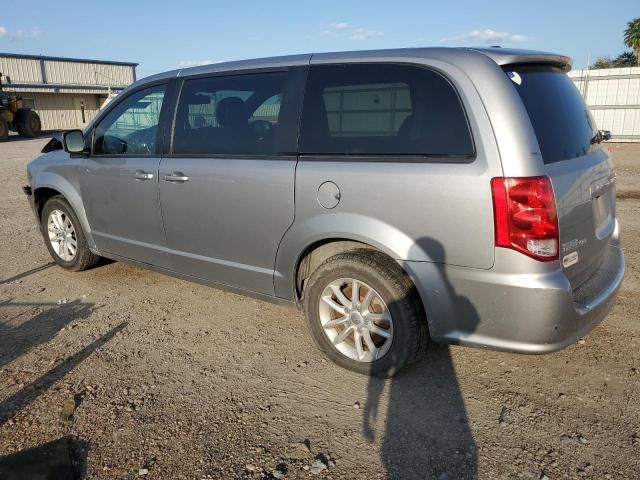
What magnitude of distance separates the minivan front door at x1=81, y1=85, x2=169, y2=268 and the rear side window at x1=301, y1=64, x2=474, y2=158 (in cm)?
153

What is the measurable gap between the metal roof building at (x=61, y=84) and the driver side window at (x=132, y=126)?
120 ft

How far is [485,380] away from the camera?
3.26 meters

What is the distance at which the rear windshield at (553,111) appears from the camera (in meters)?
2.78

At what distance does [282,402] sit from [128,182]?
233 cm

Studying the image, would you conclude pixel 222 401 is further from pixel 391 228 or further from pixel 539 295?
pixel 539 295

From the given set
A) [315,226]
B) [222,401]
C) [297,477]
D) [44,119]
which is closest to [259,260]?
[315,226]

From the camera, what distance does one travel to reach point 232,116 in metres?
3.79

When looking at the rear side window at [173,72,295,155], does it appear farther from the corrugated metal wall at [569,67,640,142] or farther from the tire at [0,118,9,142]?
the tire at [0,118,9,142]

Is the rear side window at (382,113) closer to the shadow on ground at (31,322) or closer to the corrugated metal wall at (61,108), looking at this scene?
the shadow on ground at (31,322)

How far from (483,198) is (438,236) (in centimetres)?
31

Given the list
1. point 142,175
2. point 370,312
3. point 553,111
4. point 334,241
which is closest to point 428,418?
point 370,312

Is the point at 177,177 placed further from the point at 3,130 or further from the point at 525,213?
the point at 3,130

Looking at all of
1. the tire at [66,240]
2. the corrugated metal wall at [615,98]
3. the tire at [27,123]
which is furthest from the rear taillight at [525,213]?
the tire at [27,123]

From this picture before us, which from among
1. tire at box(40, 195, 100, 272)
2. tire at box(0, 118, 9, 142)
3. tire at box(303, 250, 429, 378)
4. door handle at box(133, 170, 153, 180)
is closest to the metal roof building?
tire at box(0, 118, 9, 142)
